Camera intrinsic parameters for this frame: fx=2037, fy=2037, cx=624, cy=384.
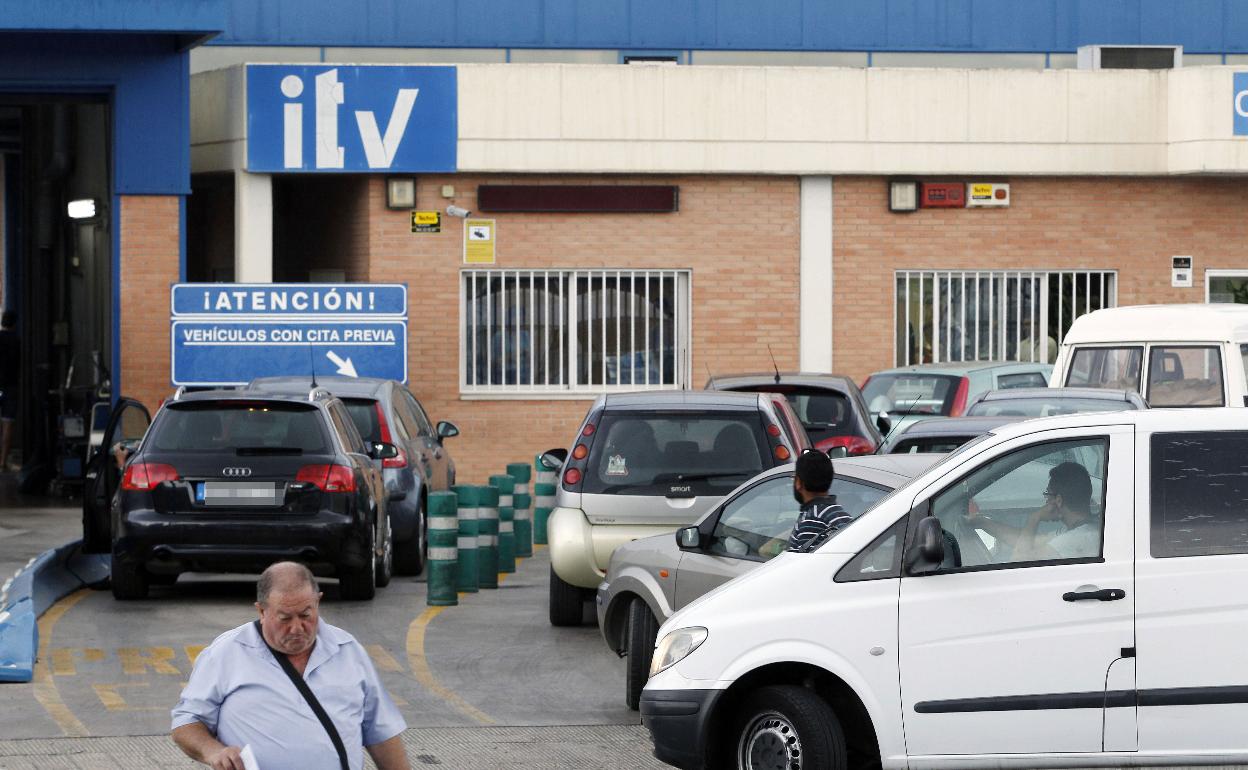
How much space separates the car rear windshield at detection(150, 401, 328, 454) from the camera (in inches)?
554

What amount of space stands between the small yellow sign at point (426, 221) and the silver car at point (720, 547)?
13866 millimetres

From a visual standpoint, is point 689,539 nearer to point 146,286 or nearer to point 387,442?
point 387,442

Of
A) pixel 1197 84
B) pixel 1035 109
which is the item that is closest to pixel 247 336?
pixel 1035 109

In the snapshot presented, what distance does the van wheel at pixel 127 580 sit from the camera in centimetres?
1423

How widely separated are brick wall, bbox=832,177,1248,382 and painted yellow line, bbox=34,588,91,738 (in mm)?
12403

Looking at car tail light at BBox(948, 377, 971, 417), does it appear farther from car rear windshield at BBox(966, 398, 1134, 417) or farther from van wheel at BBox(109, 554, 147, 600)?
van wheel at BBox(109, 554, 147, 600)

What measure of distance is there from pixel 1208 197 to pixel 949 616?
18.9 metres

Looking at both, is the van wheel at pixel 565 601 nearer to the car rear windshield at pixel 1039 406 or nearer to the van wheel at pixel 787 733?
the car rear windshield at pixel 1039 406

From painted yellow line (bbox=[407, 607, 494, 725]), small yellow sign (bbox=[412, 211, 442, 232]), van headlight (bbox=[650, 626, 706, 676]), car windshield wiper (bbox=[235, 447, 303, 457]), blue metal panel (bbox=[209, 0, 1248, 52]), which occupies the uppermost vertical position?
blue metal panel (bbox=[209, 0, 1248, 52])

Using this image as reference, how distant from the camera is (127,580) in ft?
47.2

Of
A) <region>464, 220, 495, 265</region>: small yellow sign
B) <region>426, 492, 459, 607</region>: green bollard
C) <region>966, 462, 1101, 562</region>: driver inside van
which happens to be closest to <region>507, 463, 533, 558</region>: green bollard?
<region>426, 492, 459, 607</region>: green bollard

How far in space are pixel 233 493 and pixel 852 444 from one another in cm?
527

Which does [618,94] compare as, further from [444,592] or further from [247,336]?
[444,592]

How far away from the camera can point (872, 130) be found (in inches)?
961
